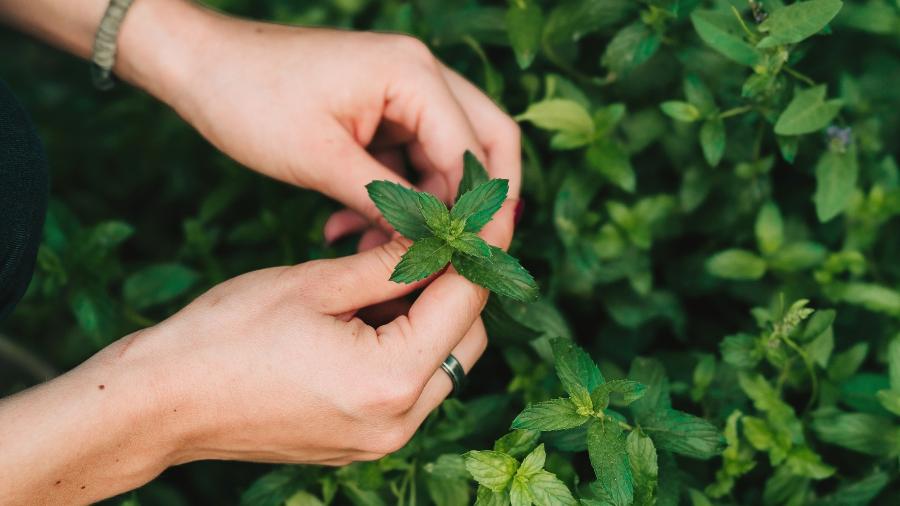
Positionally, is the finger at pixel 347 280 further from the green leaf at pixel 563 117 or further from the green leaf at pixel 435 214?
the green leaf at pixel 563 117

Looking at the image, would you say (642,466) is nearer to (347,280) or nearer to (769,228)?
(347,280)

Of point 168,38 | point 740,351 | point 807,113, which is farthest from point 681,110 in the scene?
point 168,38

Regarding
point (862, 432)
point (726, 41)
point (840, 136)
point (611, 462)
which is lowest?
point (862, 432)

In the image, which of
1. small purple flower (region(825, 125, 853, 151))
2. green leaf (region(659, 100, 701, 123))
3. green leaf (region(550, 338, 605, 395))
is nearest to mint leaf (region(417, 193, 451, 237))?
green leaf (region(550, 338, 605, 395))

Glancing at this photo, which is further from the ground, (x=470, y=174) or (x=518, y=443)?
(x=470, y=174)

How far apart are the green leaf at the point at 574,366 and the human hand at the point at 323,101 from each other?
1.10ft

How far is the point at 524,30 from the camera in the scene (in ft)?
4.76

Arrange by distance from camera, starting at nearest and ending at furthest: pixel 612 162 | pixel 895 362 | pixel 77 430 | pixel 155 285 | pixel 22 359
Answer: pixel 77 430 < pixel 895 362 < pixel 612 162 < pixel 155 285 < pixel 22 359

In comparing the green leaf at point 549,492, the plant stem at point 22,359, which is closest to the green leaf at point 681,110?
the green leaf at point 549,492

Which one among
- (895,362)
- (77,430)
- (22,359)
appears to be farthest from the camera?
(22,359)

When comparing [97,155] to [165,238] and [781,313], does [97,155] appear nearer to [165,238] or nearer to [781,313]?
[165,238]

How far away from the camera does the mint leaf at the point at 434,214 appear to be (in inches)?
43.5

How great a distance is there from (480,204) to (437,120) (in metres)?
0.23

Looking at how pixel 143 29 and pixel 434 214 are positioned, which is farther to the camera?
pixel 143 29
